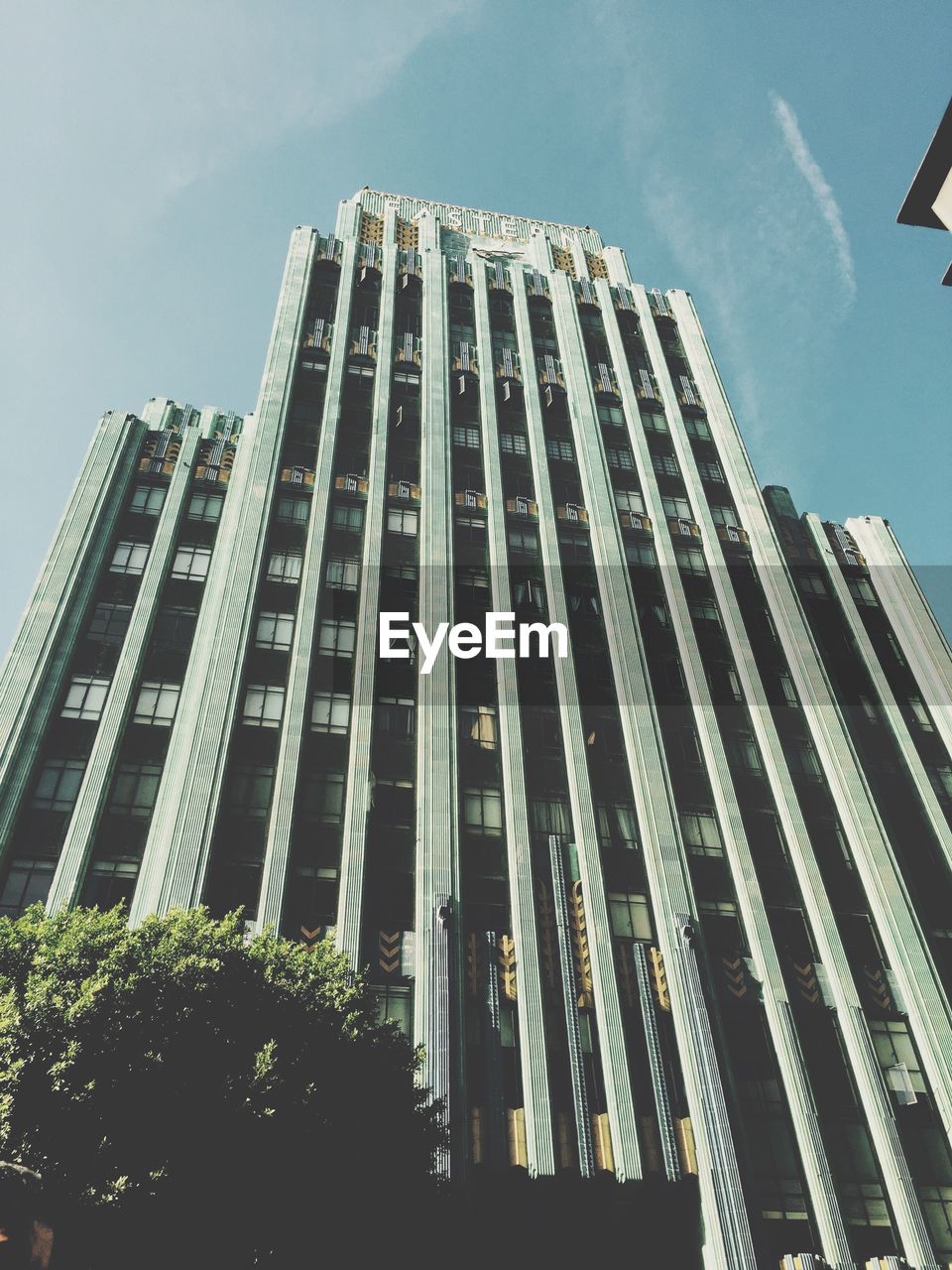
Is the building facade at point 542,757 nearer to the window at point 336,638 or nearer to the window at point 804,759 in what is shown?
the window at point 804,759

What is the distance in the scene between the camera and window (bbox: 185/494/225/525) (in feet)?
139

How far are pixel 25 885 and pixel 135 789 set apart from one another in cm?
495

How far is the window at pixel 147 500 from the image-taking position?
41844mm

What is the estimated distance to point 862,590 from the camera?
46.4 m

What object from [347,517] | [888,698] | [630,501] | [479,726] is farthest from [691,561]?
[347,517]

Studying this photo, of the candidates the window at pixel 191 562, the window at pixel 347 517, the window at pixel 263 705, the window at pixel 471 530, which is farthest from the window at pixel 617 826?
the window at pixel 191 562

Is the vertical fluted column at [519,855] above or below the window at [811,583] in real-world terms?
below

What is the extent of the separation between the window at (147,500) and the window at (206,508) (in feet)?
4.89

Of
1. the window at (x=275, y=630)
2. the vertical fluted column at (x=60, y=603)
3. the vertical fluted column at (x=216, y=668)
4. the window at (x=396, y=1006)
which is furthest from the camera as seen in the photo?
the window at (x=275, y=630)

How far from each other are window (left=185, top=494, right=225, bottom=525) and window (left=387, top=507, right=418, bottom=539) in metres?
8.78

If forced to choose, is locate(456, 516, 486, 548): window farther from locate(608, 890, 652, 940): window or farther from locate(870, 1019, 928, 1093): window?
locate(870, 1019, 928, 1093): window

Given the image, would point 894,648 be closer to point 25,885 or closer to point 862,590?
point 862,590

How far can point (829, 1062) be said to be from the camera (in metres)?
28.6

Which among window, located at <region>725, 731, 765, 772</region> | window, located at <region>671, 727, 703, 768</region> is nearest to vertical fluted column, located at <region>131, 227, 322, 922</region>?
window, located at <region>671, 727, 703, 768</region>
